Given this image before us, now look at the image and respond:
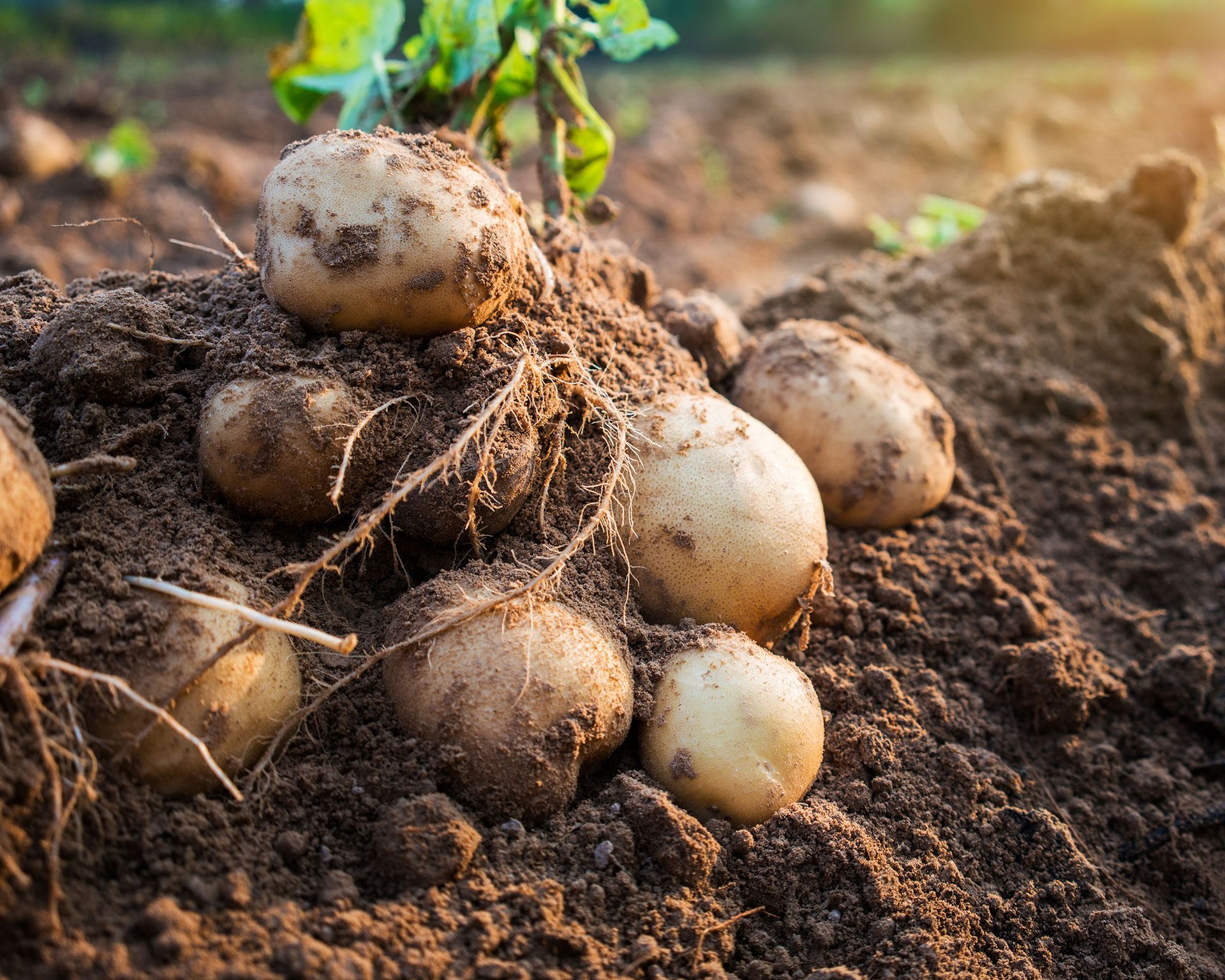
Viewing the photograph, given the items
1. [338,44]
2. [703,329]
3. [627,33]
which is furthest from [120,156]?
[703,329]

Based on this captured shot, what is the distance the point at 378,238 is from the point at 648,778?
135 centimetres

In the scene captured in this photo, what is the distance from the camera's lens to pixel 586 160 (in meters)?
3.38

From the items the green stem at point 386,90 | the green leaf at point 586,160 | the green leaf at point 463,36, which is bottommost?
the green leaf at point 586,160

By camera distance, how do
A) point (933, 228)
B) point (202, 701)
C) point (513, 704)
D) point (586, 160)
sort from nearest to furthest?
point (202, 701), point (513, 704), point (586, 160), point (933, 228)

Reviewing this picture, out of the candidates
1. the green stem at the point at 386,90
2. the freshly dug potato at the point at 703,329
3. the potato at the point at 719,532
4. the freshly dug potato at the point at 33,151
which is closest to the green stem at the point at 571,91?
the green stem at the point at 386,90

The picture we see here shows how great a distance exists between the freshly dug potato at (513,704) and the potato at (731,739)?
0.12m

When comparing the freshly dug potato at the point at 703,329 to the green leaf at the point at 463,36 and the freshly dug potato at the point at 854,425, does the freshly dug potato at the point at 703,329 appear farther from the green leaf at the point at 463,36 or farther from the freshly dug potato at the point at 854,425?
the green leaf at the point at 463,36

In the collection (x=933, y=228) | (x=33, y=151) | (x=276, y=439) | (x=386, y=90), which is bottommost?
(x=33, y=151)

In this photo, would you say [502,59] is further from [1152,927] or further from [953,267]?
[1152,927]

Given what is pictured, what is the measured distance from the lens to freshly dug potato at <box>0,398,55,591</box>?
177 cm

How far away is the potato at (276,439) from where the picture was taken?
2.13m

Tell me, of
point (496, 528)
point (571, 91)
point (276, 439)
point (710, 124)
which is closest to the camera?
point (276, 439)

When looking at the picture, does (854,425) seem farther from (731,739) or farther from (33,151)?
(33,151)

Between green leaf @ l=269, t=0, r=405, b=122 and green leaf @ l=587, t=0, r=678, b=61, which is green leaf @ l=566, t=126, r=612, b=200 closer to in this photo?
green leaf @ l=587, t=0, r=678, b=61
